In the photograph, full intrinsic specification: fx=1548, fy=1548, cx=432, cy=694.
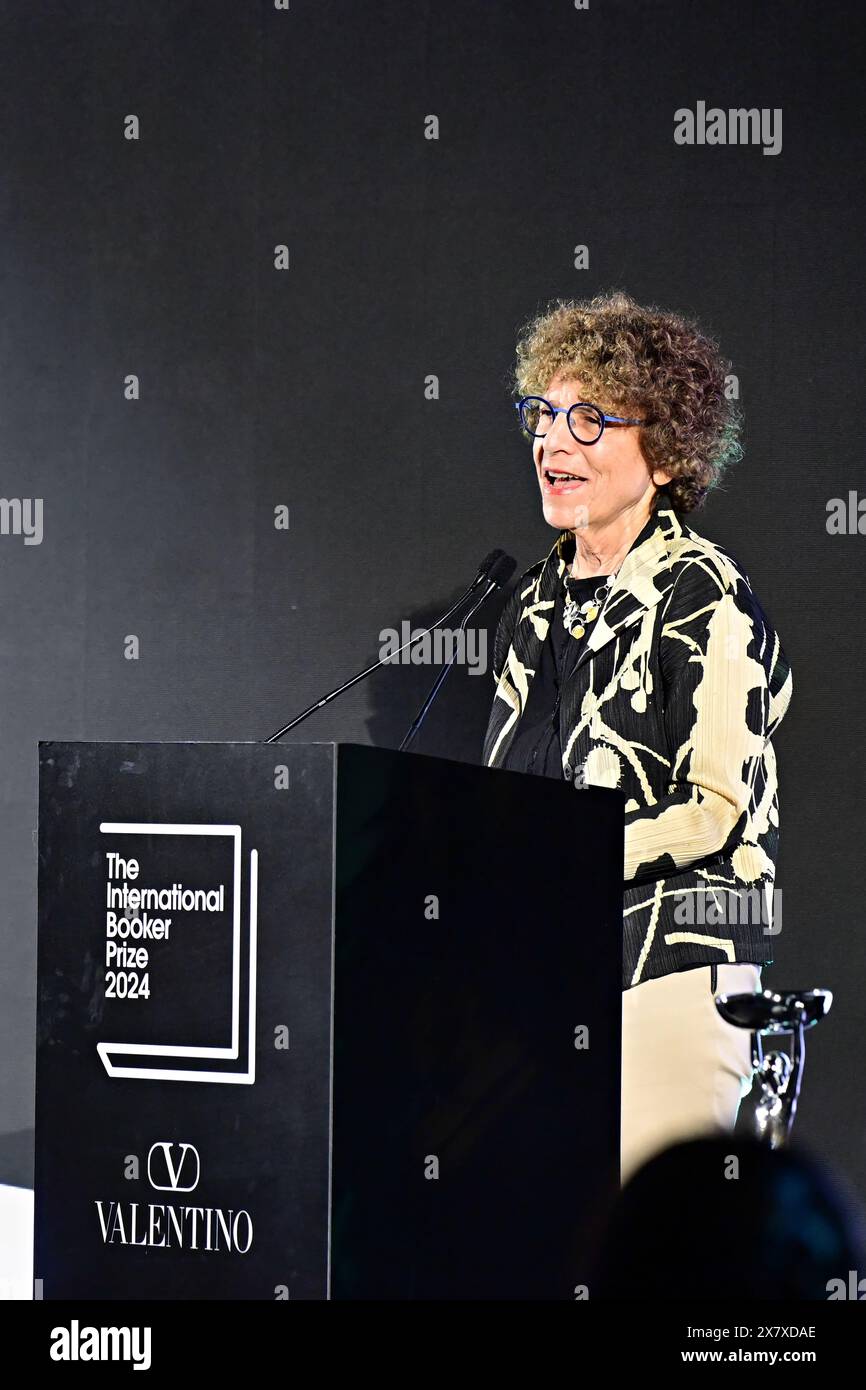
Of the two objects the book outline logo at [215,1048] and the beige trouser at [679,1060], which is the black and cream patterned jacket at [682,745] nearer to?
the beige trouser at [679,1060]

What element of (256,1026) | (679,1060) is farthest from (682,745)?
(256,1026)

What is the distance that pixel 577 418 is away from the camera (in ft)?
8.75

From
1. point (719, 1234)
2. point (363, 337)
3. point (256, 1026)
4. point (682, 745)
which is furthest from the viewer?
point (363, 337)

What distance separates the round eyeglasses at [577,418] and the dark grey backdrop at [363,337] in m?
0.77

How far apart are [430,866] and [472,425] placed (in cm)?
224

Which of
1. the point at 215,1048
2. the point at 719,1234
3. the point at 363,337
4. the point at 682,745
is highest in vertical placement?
the point at 363,337

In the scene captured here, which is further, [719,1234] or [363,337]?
[363,337]

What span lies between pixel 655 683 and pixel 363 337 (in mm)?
1552

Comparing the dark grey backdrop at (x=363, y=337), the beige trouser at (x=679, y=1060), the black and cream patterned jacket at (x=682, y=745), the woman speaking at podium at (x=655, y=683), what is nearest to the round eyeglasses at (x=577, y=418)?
the woman speaking at podium at (x=655, y=683)

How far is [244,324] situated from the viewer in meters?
3.68

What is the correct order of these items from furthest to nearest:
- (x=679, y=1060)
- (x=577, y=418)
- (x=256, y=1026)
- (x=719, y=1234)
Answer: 1. (x=577, y=418)
2. (x=679, y=1060)
3. (x=719, y=1234)
4. (x=256, y=1026)

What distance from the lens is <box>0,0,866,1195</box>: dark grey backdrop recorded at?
10.9 ft

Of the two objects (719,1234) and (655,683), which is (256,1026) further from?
(655,683)
